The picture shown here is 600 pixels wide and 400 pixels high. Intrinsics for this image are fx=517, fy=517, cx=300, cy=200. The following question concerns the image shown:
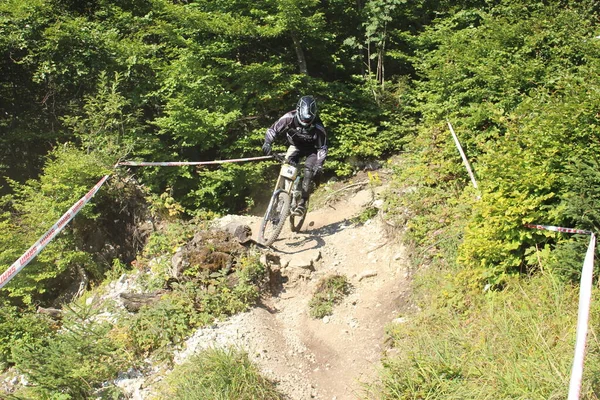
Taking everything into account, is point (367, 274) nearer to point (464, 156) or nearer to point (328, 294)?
point (328, 294)

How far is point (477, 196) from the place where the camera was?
6.75 meters

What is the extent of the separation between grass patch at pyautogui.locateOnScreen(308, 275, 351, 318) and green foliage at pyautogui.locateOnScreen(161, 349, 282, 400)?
1586 mm

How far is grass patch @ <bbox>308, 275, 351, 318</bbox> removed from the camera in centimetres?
670

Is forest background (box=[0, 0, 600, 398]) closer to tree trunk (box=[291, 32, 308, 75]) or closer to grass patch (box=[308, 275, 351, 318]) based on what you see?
tree trunk (box=[291, 32, 308, 75])

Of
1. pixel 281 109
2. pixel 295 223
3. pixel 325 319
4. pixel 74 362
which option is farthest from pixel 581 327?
pixel 281 109

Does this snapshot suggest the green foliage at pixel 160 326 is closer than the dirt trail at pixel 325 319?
No

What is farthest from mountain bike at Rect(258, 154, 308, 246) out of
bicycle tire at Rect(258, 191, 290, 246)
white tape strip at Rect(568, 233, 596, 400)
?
white tape strip at Rect(568, 233, 596, 400)

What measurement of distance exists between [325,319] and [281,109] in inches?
225

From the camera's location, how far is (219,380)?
489 cm

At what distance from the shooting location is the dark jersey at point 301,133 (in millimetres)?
7820

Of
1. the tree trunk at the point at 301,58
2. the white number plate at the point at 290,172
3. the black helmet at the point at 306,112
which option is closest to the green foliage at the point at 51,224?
the white number plate at the point at 290,172

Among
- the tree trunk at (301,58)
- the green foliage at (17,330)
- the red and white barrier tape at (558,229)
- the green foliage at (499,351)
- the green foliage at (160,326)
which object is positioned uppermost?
the tree trunk at (301,58)

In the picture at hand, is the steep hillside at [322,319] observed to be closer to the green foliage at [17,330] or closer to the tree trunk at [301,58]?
the green foliage at [17,330]

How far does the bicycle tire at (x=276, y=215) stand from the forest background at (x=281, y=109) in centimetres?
161
